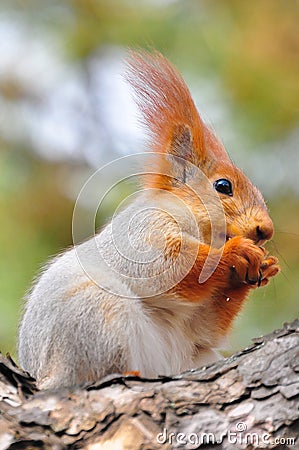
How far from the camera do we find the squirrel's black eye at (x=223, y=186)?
194 cm

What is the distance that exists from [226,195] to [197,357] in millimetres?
420

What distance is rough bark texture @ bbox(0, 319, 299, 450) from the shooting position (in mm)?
1322

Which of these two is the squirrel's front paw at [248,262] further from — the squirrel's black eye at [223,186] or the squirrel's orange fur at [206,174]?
the squirrel's black eye at [223,186]

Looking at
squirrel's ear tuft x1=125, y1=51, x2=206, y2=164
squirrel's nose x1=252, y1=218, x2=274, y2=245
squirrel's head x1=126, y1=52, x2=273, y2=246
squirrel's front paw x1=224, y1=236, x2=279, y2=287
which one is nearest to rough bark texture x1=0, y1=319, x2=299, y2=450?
squirrel's front paw x1=224, y1=236, x2=279, y2=287

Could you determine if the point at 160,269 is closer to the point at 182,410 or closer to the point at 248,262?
the point at 248,262

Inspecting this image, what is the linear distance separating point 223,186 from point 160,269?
1.07 feet

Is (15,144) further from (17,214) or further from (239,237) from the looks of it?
(239,237)

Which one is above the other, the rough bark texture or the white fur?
the white fur

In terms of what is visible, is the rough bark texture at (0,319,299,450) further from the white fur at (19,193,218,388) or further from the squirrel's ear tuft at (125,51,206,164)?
the squirrel's ear tuft at (125,51,206,164)

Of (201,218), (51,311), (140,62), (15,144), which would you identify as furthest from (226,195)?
(15,144)

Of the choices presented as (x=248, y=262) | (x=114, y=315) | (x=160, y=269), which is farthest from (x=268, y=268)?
(x=114, y=315)

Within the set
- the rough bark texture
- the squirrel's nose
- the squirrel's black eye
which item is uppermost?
the squirrel's black eye

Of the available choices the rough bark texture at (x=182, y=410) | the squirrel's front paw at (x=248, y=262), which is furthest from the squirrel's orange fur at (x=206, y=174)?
the rough bark texture at (x=182, y=410)

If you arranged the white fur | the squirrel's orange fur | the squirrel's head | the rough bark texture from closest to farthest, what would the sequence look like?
the rough bark texture < the white fur < the squirrel's orange fur < the squirrel's head
